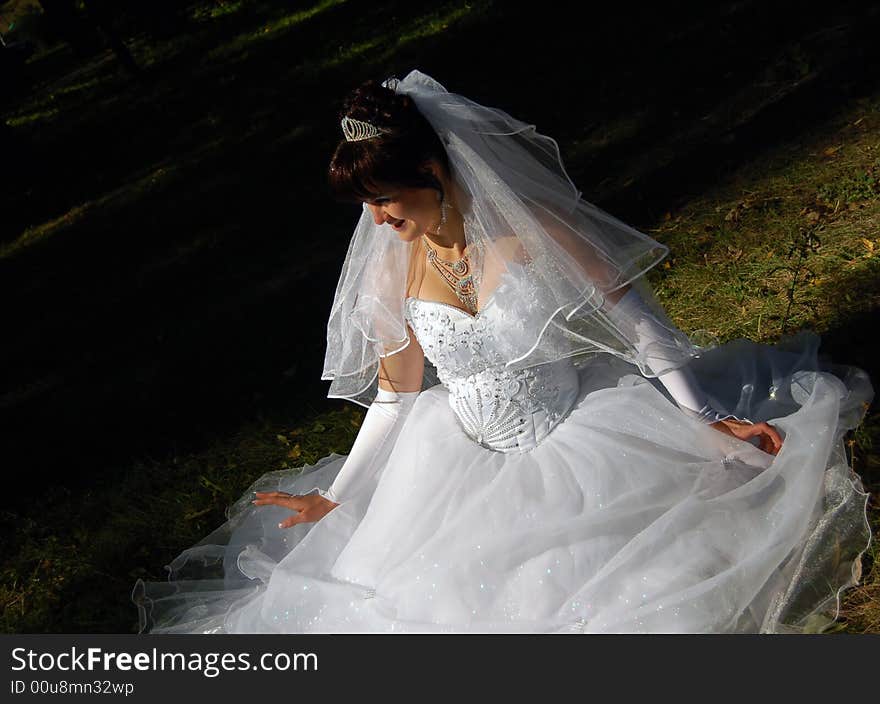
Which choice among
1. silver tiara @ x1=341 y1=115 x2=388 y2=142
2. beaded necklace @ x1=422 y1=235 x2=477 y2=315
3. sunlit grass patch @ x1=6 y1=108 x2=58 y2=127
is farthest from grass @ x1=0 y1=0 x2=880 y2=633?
sunlit grass patch @ x1=6 y1=108 x2=58 y2=127

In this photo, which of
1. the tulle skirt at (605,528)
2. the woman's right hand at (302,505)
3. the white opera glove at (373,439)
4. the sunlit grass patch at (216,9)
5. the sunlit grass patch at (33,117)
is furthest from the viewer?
the sunlit grass patch at (216,9)

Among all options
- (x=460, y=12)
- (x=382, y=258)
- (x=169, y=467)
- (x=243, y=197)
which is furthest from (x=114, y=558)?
(x=460, y=12)

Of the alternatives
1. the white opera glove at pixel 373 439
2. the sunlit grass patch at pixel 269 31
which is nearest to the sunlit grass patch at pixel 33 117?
the sunlit grass patch at pixel 269 31

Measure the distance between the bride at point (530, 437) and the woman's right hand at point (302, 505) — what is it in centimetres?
1

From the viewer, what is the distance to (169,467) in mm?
5445

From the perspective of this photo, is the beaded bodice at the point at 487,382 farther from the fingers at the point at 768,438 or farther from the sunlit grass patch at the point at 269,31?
the sunlit grass patch at the point at 269,31

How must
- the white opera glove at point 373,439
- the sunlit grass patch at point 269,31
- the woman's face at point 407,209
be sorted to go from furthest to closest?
the sunlit grass patch at point 269,31
the white opera glove at point 373,439
the woman's face at point 407,209

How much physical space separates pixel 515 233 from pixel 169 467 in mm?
3253

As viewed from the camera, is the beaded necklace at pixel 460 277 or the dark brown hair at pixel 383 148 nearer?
the dark brown hair at pixel 383 148

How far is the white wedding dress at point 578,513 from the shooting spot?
280 cm

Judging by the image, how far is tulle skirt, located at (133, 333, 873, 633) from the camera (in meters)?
2.79

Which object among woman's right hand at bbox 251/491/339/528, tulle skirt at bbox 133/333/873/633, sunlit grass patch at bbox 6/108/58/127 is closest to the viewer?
tulle skirt at bbox 133/333/873/633

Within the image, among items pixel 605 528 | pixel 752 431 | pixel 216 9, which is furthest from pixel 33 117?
pixel 752 431

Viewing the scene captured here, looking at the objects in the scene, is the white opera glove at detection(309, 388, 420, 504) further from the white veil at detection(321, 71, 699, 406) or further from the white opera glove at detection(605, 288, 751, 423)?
the white opera glove at detection(605, 288, 751, 423)
